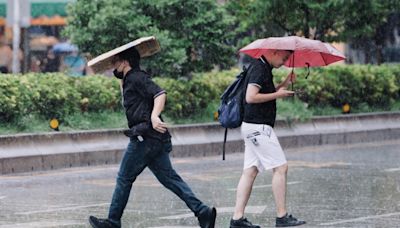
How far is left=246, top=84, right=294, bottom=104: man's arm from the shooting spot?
12188 millimetres

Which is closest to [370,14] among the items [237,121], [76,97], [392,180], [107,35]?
[107,35]

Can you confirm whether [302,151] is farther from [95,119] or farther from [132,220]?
[132,220]

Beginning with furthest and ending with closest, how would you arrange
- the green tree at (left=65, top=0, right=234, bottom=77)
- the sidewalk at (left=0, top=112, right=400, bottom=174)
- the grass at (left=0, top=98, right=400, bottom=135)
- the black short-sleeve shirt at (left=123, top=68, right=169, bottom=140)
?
the green tree at (left=65, top=0, right=234, bottom=77), the grass at (left=0, top=98, right=400, bottom=135), the sidewalk at (left=0, top=112, right=400, bottom=174), the black short-sleeve shirt at (left=123, top=68, right=169, bottom=140)

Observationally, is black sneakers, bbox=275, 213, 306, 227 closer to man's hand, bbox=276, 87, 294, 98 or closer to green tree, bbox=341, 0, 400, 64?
man's hand, bbox=276, 87, 294, 98

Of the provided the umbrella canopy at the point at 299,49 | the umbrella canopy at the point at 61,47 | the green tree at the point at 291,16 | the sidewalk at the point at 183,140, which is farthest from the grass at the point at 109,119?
the umbrella canopy at the point at 61,47

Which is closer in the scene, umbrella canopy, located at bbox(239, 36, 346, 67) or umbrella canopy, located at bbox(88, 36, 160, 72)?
umbrella canopy, located at bbox(88, 36, 160, 72)

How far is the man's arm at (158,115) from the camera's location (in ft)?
38.4

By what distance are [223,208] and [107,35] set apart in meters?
9.89

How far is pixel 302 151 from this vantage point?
2336cm

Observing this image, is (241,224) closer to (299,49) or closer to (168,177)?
(168,177)

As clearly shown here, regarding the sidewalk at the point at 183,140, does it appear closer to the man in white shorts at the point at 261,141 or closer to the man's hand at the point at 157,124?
the man in white shorts at the point at 261,141

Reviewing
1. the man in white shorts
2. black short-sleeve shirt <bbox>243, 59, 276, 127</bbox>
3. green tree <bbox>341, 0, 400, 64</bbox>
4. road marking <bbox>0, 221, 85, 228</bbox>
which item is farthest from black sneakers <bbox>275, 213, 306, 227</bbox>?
green tree <bbox>341, 0, 400, 64</bbox>

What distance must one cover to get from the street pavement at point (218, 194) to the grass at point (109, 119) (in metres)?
1.37

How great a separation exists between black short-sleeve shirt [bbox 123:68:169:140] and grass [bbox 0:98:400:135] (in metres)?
8.23
